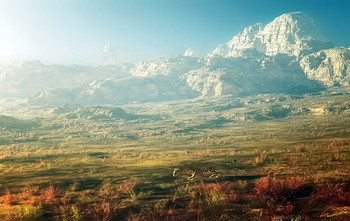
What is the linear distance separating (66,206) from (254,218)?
8.45 meters

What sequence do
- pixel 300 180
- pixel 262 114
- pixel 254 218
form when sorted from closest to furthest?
pixel 254 218, pixel 300 180, pixel 262 114

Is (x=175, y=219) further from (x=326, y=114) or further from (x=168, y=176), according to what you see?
(x=326, y=114)

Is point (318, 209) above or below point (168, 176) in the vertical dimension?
above

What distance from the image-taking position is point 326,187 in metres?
11.2

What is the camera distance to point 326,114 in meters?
107

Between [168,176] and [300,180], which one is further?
[168,176]

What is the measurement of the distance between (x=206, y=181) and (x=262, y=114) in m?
117

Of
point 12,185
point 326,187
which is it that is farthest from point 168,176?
point 12,185

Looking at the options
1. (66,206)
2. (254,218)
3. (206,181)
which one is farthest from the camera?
(206,181)

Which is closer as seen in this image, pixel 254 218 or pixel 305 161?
pixel 254 218

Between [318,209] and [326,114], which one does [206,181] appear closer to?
[318,209]

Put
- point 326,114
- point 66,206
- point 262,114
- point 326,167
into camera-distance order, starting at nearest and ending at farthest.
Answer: point 66,206
point 326,167
point 326,114
point 262,114

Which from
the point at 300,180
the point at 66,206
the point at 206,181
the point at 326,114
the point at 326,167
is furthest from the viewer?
the point at 326,114

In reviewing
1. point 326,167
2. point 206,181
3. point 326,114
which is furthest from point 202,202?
point 326,114
